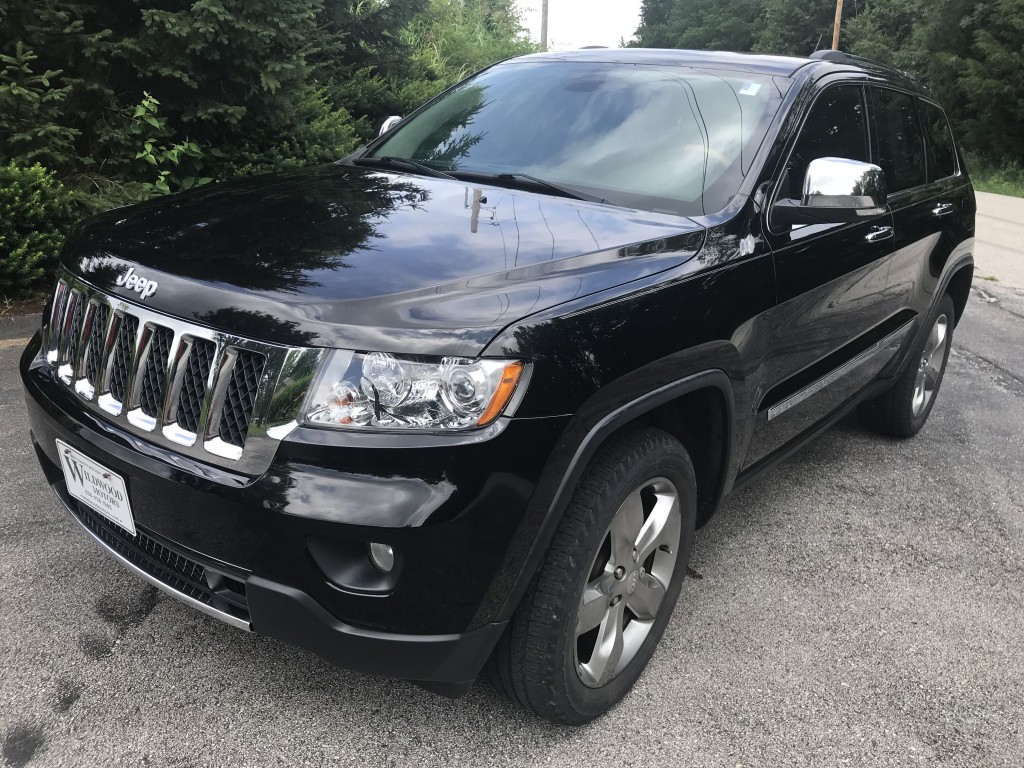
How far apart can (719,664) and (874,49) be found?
4141cm

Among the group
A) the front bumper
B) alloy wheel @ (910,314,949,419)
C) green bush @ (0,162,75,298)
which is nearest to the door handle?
alloy wheel @ (910,314,949,419)

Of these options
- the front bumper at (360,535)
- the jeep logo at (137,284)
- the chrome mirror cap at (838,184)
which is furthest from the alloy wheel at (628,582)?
the jeep logo at (137,284)

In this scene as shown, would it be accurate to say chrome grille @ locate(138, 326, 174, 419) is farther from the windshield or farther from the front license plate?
the windshield

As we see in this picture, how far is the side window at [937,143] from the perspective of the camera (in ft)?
14.1

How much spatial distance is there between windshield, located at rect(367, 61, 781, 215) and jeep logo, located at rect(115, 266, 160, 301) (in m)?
1.31

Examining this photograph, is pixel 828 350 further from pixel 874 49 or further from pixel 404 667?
pixel 874 49

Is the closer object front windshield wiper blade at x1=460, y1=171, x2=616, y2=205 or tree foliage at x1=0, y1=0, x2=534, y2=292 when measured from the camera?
front windshield wiper blade at x1=460, y1=171, x2=616, y2=205

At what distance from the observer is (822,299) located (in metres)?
3.03

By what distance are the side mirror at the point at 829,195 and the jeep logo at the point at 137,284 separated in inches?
72.8

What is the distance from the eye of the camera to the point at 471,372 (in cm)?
184

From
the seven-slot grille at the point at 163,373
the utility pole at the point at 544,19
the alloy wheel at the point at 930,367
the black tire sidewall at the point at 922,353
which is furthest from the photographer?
the utility pole at the point at 544,19

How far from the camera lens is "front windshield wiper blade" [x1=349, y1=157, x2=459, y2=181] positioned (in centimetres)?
310

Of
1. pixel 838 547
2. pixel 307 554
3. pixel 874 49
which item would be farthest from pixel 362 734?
pixel 874 49

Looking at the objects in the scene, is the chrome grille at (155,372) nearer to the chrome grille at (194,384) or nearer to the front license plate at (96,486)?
the chrome grille at (194,384)
